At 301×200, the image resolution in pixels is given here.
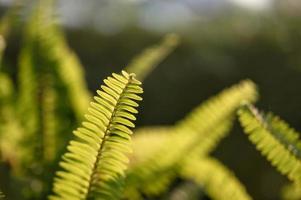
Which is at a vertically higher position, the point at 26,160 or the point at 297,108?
the point at 297,108

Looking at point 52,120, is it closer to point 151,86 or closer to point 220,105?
point 220,105

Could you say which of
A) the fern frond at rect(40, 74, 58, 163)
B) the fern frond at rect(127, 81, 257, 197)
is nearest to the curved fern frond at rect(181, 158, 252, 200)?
the fern frond at rect(127, 81, 257, 197)

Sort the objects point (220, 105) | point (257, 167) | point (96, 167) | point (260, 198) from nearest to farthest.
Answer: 1. point (96, 167)
2. point (220, 105)
3. point (260, 198)
4. point (257, 167)

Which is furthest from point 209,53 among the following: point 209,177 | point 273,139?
point 273,139

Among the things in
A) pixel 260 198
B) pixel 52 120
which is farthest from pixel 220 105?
pixel 260 198

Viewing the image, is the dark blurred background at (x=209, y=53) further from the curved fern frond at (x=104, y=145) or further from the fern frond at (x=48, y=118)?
the curved fern frond at (x=104, y=145)

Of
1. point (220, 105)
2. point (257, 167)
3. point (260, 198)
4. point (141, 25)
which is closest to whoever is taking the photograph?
point (220, 105)
